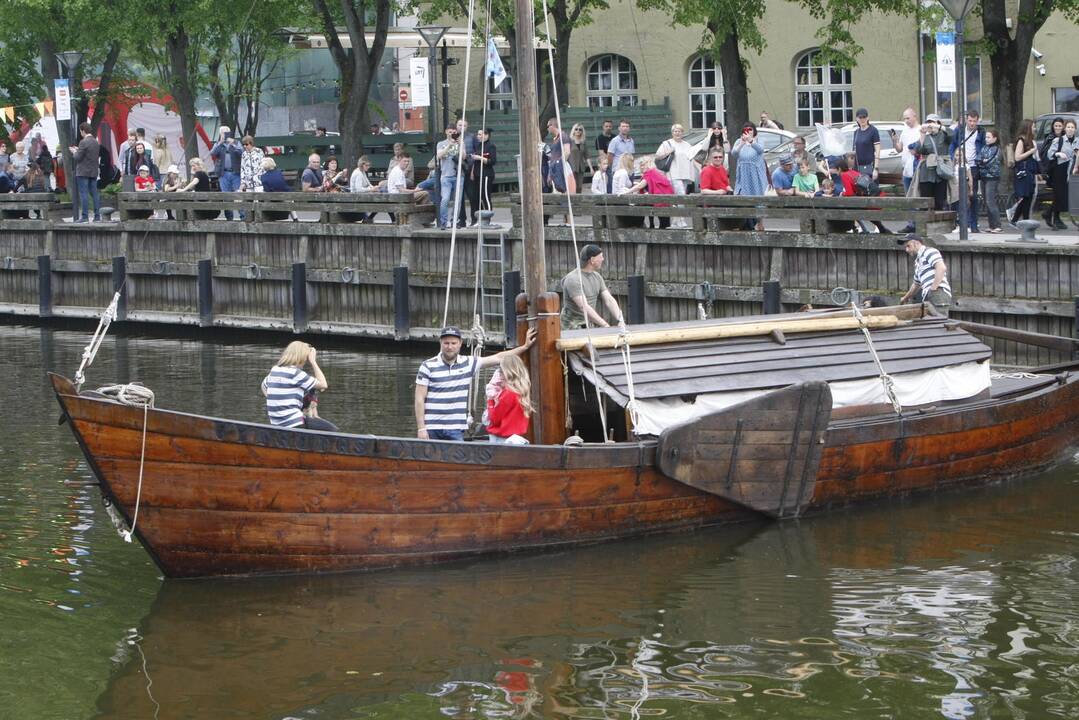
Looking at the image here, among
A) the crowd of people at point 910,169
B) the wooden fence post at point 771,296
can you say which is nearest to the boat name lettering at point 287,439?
the wooden fence post at point 771,296

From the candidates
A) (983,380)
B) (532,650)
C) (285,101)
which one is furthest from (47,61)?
(532,650)

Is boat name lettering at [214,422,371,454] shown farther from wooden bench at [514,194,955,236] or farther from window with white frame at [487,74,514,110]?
window with white frame at [487,74,514,110]

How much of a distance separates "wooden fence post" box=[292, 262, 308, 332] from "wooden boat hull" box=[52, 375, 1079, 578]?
13820 mm

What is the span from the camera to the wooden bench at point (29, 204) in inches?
1220

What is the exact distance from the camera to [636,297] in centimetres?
2302

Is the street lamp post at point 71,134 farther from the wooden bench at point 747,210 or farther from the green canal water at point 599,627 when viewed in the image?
the green canal water at point 599,627

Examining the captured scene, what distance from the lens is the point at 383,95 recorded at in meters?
49.7

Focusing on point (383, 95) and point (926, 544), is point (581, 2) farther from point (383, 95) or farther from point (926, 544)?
point (926, 544)

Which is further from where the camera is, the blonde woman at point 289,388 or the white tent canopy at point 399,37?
the white tent canopy at point 399,37

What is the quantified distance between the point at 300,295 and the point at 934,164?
10.3 m

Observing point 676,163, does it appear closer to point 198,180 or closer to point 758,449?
point 198,180

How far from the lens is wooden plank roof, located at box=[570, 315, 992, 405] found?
46.0 ft

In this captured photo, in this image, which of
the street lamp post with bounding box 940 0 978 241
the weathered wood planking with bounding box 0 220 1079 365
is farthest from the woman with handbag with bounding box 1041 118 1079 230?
the weathered wood planking with bounding box 0 220 1079 365

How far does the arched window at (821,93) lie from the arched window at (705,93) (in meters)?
2.17
